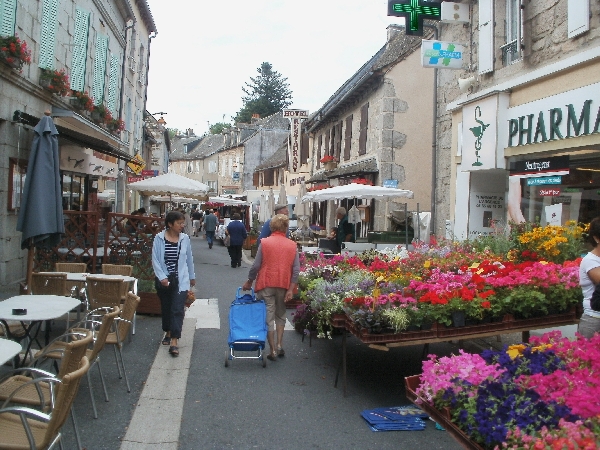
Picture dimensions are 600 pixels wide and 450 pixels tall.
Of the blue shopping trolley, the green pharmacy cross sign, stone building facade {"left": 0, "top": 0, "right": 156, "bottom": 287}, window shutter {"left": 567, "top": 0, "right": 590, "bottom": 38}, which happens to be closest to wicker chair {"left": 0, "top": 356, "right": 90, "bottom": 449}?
the blue shopping trolley

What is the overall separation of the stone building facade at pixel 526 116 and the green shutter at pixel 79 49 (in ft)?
27.3

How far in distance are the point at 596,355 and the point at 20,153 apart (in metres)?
10.1

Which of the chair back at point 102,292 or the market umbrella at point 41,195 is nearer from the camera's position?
the market umbrella at point 41,195

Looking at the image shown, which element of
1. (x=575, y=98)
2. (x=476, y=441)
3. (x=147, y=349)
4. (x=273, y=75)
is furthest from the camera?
(x=273, y=75)

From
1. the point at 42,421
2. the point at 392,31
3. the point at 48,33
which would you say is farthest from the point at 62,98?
the point at 392,31

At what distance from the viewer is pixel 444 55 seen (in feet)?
35.9

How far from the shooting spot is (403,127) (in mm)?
19266

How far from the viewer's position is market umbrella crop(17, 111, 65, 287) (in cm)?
659

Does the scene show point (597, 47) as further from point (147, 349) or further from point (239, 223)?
point (239, 223)

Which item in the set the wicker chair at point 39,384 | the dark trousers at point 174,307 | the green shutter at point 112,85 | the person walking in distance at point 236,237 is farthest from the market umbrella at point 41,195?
the green shutter at point 112,85

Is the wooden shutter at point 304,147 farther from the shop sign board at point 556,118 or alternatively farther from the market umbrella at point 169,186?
the shop sign board at point 556,118

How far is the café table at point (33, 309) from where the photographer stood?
15.8ft

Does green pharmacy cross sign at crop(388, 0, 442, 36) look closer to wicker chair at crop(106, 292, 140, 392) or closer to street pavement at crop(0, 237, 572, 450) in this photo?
street pavement at crop(0, 237, 572, 450)

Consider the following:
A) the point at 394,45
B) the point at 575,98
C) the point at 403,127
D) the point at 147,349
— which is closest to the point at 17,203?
the point at 147,349
